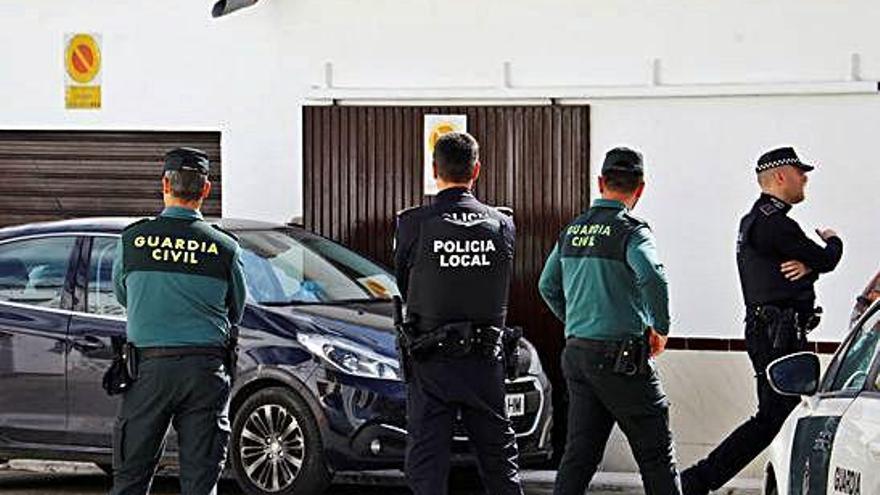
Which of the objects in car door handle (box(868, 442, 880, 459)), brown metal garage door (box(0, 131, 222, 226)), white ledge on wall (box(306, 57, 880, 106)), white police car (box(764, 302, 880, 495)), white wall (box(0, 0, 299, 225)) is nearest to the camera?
car door handle (box(868, 442, 880, 459))

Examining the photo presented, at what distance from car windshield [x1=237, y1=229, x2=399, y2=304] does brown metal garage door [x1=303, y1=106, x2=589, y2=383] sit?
3.35 ft


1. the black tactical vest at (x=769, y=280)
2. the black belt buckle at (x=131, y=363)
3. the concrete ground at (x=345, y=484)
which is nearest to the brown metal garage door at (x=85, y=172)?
the concrete ground at (x=345, y=484)

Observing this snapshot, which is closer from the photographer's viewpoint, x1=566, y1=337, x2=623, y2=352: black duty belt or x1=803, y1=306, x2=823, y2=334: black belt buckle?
A: x1=566, y1=337, x2=623, y2=352: black duty belt

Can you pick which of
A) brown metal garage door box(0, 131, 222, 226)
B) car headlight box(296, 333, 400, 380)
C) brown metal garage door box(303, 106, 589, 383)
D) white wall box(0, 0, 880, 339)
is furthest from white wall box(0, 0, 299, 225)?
car headlight box(296, 333, 400, 380)

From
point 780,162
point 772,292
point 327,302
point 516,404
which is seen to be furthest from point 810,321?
point 327,302

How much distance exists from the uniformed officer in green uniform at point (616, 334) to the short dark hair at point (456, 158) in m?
0.65

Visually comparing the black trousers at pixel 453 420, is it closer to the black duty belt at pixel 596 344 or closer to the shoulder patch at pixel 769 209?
the black duty belt at pixel 596 344

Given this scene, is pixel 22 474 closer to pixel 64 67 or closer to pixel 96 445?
pixel 96 445

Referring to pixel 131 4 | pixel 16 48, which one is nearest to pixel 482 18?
pixel 131 4

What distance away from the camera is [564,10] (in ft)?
41.7

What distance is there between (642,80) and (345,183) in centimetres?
232

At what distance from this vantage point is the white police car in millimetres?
5828

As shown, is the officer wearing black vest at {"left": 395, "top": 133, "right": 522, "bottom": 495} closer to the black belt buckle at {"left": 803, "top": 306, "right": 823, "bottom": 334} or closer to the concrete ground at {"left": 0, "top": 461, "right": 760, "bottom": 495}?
the black belt buckle at {"left": 803, "top": 306, "right": 823, "bottom": 334}

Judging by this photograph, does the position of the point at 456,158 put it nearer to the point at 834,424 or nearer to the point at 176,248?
the point at 176,248
